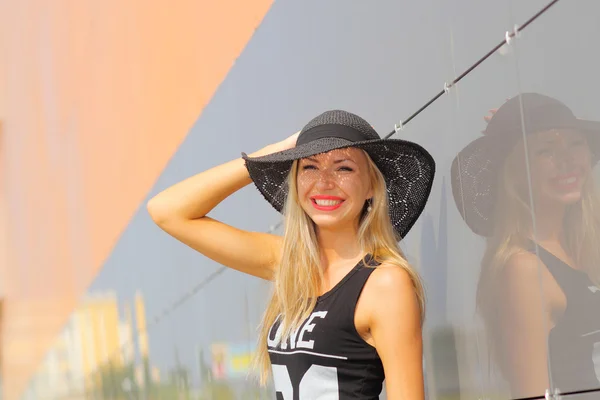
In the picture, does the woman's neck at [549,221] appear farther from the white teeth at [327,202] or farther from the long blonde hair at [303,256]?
the white teeth at [327,202]

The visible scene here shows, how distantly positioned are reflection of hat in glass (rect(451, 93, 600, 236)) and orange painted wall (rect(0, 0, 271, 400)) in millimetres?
1851

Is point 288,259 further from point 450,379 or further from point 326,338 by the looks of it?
point 450,379

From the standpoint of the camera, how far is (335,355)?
199 cm

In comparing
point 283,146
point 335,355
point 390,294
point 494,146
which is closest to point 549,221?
point 494,146

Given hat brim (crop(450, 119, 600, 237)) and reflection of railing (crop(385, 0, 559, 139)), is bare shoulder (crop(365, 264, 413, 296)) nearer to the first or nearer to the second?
hat brim (crop(450, 119, 600, 237))

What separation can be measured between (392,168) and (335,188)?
17 centimetres

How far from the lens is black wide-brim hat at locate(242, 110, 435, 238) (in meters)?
2.11

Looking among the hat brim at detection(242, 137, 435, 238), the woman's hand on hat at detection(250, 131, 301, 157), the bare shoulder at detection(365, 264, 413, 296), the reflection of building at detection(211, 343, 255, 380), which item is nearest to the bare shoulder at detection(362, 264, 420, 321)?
the bare shoulder at detection(365, 264, 413, 296)

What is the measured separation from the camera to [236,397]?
14.2 feet

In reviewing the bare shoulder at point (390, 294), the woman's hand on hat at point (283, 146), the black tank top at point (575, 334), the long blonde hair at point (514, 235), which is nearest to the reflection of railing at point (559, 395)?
the black tank top at point (575, 334)

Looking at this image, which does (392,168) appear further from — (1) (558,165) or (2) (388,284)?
(1) (558,165)

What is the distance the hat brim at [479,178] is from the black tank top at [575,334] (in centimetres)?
25

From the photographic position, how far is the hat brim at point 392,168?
2104 millimetres

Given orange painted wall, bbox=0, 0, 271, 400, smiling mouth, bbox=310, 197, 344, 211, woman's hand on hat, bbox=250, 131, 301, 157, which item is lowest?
smiling mouth, bbox=310, 197, 344, 211
